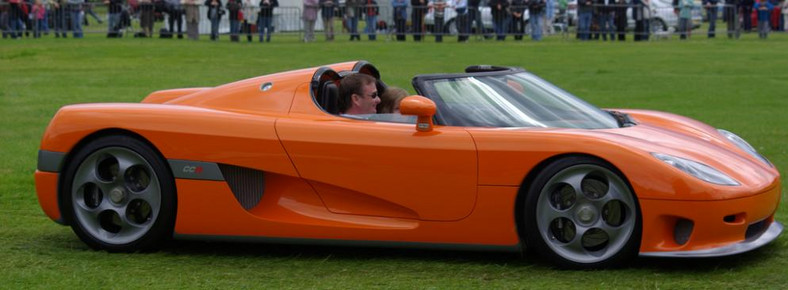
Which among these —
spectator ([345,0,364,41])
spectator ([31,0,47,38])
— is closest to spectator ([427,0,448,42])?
spectator ([345,0,364,41])

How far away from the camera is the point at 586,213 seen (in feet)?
20.5

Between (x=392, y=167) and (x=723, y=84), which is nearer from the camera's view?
(x=392, y=167)

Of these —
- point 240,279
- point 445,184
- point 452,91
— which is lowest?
point 240,279

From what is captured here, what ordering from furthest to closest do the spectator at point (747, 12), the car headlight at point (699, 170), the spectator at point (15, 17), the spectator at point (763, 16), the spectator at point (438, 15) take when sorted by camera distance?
1. the spectator at point (747, 12)
2. the spectator at point (763, 16)
3. the spectator at point (438, 15)
4. the spectator at point (15, 17)
5. the car headlight at point (699, 170)

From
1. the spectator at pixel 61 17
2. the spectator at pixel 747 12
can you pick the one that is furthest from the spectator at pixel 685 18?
the spectator at pixel 61 17

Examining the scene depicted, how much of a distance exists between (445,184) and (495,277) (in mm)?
584

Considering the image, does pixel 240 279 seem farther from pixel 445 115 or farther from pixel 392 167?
pixel 445 115

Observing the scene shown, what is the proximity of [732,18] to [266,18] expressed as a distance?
12.1 m

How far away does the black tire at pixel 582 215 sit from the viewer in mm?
6188

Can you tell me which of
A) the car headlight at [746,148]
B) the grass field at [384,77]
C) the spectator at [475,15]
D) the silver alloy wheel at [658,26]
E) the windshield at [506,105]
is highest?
the spectator at [475,15]

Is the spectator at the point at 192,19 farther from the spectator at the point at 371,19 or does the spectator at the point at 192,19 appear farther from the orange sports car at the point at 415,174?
the orange sports car at the point at 415,174

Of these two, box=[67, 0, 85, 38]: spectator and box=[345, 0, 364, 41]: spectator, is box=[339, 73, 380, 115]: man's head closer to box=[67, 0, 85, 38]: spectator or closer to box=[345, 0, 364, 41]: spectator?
box=[345, 0, 364, 41]: spectator

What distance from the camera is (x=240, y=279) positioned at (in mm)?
6207

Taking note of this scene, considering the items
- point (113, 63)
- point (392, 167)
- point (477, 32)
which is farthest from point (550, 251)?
point (477, 32)
